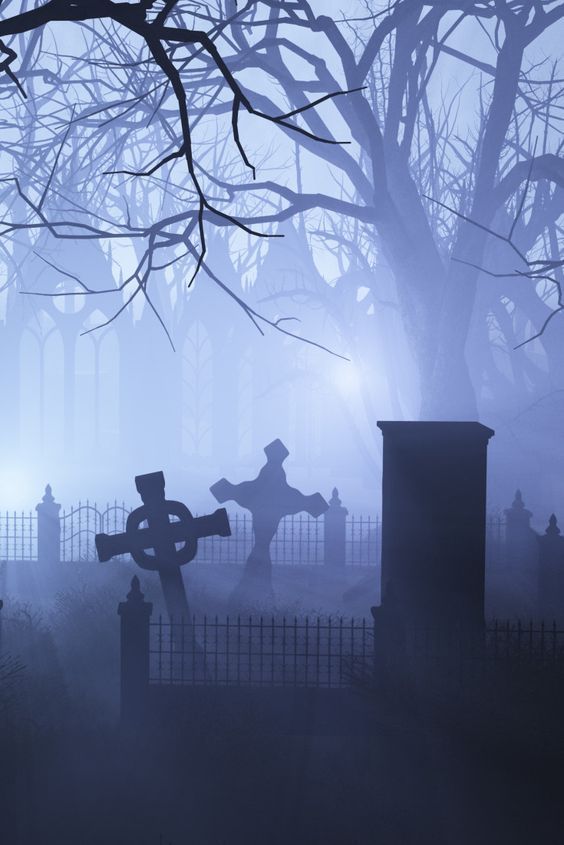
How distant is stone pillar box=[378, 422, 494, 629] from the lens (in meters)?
7.58

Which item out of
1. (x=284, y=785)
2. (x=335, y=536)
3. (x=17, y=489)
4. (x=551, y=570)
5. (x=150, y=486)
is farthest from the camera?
(x=17, y=489)

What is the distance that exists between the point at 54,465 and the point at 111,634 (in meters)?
22.1

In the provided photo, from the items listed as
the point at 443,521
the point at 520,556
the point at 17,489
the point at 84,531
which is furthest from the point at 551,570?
the point at 17,489

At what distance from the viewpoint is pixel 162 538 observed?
27.7 feet

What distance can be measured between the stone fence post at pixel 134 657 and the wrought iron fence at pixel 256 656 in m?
0.19

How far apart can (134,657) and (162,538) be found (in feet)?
6.82

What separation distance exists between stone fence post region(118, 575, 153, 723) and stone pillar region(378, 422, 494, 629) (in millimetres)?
2559

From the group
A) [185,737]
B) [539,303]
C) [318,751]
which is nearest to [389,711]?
[318,751]

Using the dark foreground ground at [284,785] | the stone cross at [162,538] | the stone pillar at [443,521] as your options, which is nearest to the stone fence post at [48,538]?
the stone cross at [162,538]

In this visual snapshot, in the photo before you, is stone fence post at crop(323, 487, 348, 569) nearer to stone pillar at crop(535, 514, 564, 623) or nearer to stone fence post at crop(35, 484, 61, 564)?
stone pillar at crop(535, 514, 564, 623)

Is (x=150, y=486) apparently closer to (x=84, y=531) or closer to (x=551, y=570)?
(x=551, y=570)

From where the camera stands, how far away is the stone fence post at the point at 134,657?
21.1ft

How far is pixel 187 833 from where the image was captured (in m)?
4.93

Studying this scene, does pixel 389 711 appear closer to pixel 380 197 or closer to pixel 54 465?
pixel 380 197
